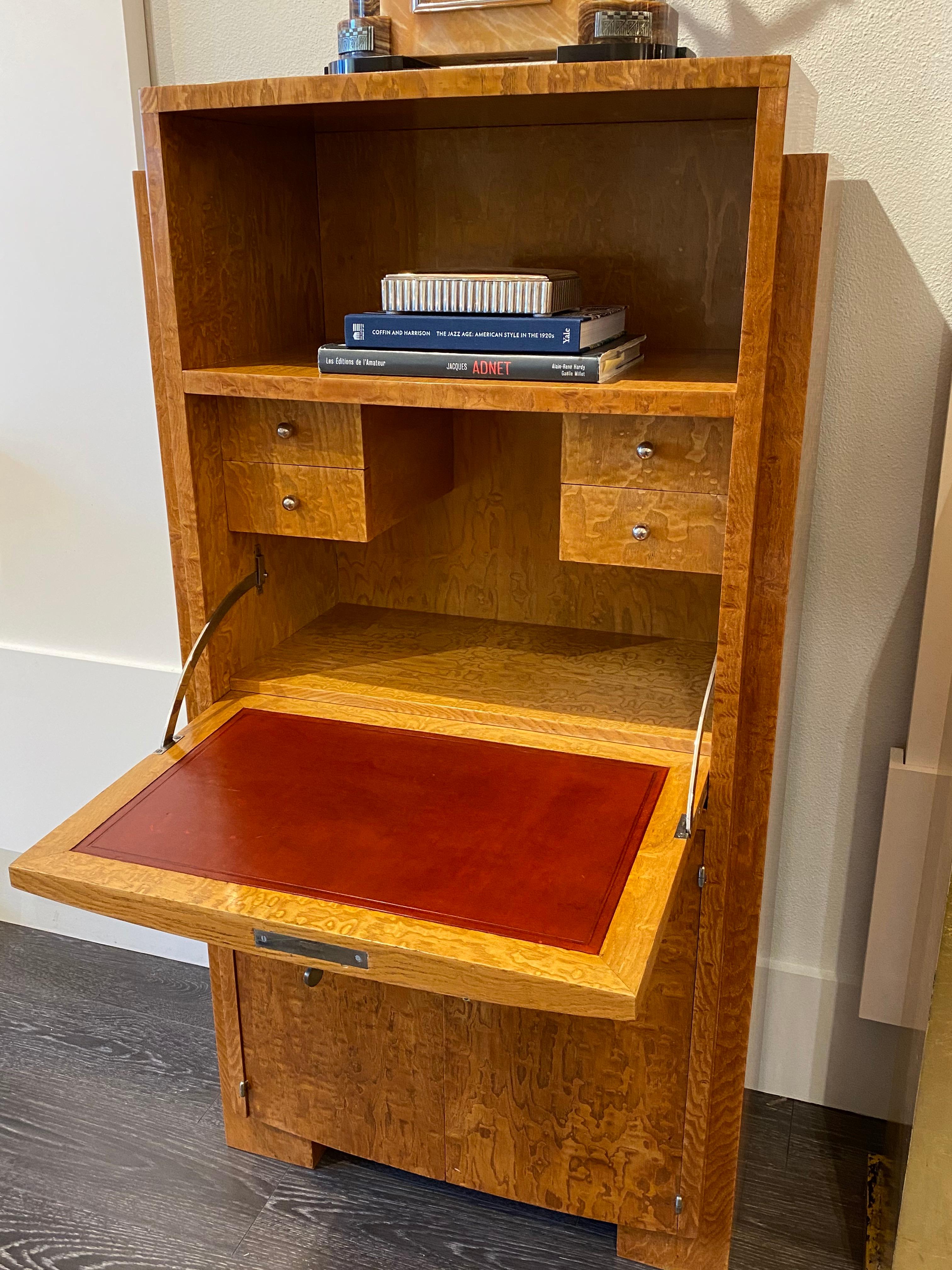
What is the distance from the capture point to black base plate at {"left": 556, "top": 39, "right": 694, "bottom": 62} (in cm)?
119

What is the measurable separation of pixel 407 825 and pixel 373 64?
86 cm

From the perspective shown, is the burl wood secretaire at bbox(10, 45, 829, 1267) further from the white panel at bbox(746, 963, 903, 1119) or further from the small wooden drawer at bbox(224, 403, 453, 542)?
the white panel at bbox(746, 963, 903, 1119)

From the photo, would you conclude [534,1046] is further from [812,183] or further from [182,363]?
[812,183]

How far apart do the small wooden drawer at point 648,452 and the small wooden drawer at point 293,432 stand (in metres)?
0.28

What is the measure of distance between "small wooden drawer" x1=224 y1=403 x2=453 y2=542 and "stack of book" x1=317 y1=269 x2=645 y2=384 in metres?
0.10

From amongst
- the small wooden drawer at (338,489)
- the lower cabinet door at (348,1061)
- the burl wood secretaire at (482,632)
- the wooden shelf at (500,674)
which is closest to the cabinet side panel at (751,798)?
the burl wood secretaire at (482,632)

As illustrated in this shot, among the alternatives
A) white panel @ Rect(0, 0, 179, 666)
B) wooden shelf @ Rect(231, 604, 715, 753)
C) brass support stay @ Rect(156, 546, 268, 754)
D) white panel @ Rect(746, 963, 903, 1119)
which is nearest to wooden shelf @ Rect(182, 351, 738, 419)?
brass support stay @ Rect(156, 546, 268, 754)

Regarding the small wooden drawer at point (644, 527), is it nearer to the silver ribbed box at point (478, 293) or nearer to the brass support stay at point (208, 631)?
the silver ribbed box at point (478, 293)

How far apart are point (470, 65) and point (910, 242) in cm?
67

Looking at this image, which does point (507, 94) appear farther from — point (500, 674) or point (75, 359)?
point (75, 359)

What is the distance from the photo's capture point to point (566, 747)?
1450 mm

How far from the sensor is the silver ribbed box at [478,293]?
4.21 ft

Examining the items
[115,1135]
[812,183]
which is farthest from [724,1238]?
[812,183]

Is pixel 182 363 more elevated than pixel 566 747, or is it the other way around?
pixel 182 363
